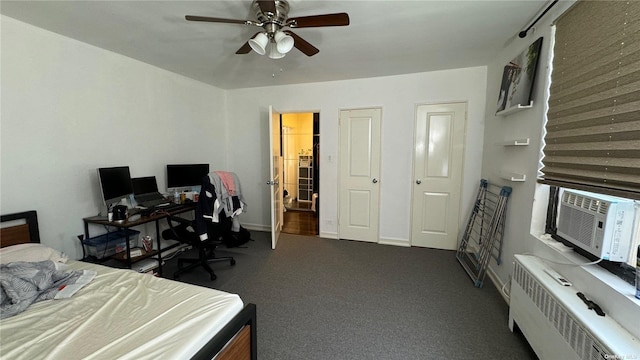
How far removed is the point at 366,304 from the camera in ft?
7.45

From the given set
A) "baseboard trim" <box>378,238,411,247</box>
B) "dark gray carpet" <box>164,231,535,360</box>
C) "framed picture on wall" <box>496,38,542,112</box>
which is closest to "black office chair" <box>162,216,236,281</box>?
"dark gray carpet" <box>164,231,535,360</box>

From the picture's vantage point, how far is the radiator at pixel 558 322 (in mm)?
1062

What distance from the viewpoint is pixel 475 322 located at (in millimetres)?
2010

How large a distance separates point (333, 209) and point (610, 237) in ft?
9.86

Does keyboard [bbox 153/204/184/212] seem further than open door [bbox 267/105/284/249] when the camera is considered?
No

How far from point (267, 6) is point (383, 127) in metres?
2.44

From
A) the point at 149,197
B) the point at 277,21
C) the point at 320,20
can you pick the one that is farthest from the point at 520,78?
the point at 149,197

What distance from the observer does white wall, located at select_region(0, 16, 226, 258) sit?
6.52 feet

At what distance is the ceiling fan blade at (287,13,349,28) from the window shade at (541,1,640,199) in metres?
1.44

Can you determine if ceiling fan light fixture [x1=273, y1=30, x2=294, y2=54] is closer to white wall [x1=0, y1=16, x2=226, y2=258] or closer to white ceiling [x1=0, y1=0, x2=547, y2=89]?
white ceiling [x1=0, y1=0, x2=547, y2=89]

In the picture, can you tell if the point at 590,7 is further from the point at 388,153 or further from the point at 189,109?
the point at 189,109

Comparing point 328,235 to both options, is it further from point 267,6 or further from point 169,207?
point 267,6

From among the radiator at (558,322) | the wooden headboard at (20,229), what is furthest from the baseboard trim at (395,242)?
the wooden headboard at (20,229)

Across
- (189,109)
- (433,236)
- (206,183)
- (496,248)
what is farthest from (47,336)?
(433,236)
